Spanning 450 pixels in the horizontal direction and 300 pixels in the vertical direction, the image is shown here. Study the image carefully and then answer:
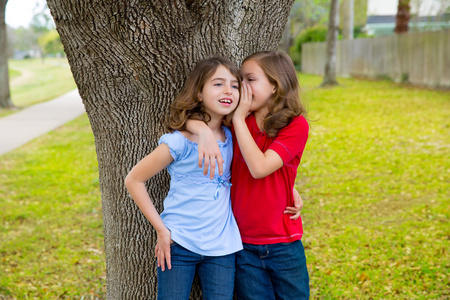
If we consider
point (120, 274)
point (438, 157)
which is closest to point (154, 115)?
point (120, 274)

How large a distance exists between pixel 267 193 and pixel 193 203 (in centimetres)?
35

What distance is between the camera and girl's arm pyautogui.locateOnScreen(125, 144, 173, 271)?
6.89 ft

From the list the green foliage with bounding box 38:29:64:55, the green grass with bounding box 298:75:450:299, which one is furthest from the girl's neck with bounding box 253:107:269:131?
the green foliage with bounding box 38:29:64:55

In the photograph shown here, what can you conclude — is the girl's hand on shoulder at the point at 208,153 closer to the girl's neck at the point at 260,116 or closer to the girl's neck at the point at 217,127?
the girl's neck at the point at 217,127

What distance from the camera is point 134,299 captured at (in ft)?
9.08

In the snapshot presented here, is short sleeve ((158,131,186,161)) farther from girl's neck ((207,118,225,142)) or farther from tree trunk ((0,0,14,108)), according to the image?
tree trunk ((0,0,14,108))

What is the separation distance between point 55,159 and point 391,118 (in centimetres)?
701

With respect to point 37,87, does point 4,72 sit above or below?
above

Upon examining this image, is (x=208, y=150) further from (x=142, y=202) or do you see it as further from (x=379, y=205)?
(x=379, y=205)

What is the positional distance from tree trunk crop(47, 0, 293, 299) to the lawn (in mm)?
Answer: 668

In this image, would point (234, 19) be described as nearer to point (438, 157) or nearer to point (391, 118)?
point (438, 157)

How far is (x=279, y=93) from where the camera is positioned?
2.24 meters

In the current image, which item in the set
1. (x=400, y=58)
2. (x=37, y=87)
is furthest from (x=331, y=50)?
(x=37, y=87)

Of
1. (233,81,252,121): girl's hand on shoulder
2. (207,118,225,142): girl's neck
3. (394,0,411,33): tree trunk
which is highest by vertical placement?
(394,0,411,33): tree trunk
